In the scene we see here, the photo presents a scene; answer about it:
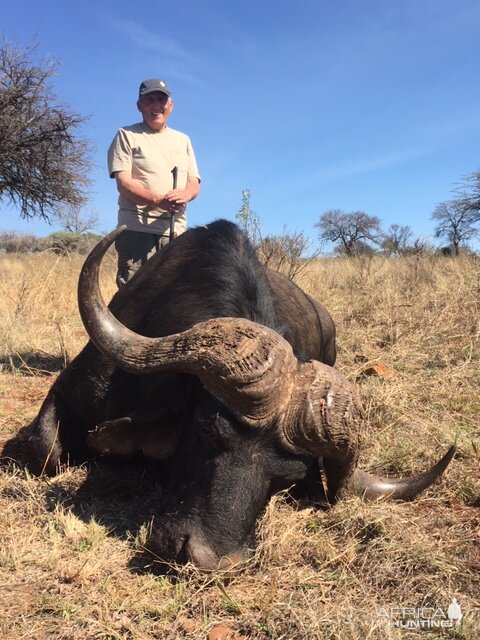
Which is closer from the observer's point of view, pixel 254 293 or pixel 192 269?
pixel 254 293

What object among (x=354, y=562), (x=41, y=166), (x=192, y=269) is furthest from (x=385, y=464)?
(x=41, y=166)

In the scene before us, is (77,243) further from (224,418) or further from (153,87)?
(224,418)

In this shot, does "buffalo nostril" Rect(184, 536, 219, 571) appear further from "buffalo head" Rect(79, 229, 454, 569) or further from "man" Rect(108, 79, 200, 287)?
"man" Rect(108, 79, 200, 287)

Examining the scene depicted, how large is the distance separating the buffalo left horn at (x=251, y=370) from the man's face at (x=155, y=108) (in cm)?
358

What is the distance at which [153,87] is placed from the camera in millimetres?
5773

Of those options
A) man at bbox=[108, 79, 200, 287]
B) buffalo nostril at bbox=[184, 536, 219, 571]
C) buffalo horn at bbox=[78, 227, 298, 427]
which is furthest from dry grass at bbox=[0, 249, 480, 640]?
man at bbox=[108, 79, 200, 287]

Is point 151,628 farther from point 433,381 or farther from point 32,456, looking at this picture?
point 433,381

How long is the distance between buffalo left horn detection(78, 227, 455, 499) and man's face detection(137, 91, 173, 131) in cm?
358

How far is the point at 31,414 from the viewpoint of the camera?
5.02 metres

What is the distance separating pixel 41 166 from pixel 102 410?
16.6 m

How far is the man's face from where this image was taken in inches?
231

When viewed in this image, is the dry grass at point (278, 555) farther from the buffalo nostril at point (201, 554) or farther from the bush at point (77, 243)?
the bush at point (77, 243)

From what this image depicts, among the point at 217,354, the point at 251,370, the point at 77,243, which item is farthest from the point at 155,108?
the point at 77,243

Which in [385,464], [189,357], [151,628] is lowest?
[151,628]
